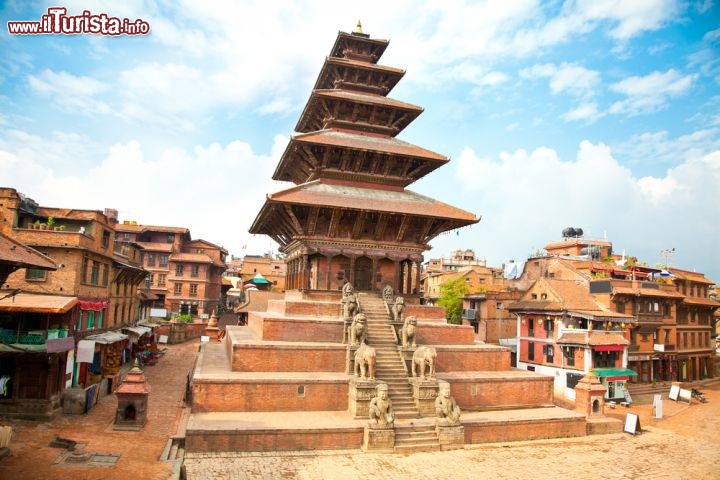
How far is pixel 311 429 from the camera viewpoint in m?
16.5

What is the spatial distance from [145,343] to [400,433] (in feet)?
98.8

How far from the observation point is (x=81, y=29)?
1944 cm

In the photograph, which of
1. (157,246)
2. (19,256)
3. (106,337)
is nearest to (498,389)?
(19,256)

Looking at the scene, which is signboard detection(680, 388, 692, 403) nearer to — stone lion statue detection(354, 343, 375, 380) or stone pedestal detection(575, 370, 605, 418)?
stone pedestal detection(575, 370, 605, 418)

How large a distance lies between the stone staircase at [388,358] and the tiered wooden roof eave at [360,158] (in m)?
6.52

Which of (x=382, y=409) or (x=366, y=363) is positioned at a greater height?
(x=366, y=363)

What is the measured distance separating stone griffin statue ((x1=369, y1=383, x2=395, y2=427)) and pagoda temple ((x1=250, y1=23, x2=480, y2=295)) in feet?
26.4

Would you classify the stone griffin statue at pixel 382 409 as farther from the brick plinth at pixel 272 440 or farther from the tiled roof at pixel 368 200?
the tiled roof at pixel 368 200

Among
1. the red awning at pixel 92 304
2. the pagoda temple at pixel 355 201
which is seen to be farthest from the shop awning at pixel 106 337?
the pagoda temple at pixel 355 201

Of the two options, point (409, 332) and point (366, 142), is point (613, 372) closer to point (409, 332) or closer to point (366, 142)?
point (409, 332)

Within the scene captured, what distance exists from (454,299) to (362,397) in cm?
3826

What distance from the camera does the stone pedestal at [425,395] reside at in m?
18.8

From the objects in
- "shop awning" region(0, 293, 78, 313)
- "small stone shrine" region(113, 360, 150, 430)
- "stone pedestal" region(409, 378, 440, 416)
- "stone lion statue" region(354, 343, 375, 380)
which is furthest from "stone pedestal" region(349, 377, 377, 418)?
"shop awning" region(0, 293, 78, 313)

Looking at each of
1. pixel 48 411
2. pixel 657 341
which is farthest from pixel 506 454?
pixel 657 341
